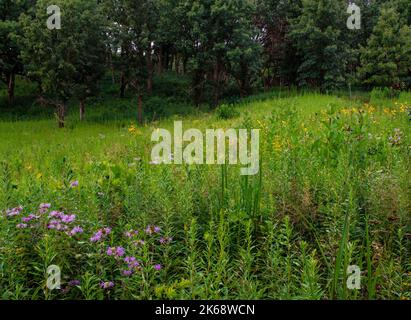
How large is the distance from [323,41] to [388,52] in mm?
4935

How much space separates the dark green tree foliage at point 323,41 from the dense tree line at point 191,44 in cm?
7

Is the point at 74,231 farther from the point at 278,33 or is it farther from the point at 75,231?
the point at 278,33

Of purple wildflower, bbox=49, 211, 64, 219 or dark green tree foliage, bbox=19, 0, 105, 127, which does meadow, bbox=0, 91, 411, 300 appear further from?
dark green tree foliage, bbox=19, 0, 105, 127

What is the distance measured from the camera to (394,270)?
7.79ft

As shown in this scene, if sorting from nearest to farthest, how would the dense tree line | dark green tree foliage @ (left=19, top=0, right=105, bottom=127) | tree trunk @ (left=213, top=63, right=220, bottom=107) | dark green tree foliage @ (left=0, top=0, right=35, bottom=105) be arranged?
1. dark green tree foliage @ (left=19, top=0, right=105, bottom=127)
2. the dense tree line
3. dark green tree foliage @ (left=0, top=0, right=35, bottom=105)
4. tree trunk @ (left=213, top=63, right=220, bottom=107)

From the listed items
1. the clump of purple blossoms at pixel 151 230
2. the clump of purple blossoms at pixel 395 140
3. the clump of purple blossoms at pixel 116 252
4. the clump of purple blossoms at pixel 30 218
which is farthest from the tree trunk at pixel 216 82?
the clump of purple blossoms at pixel 116 252

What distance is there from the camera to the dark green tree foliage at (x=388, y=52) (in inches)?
1029

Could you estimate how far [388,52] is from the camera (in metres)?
26.7

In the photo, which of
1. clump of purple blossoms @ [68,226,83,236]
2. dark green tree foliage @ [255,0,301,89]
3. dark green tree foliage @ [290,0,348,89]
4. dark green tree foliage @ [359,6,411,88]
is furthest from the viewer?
dark green tree foliage @ [255,0,301,89]

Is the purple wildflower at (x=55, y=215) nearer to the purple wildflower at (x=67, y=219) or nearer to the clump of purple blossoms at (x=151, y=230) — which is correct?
the purple wildflower at (x=67, y=219)

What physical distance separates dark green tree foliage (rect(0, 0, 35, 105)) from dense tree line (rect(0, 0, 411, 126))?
64 mm

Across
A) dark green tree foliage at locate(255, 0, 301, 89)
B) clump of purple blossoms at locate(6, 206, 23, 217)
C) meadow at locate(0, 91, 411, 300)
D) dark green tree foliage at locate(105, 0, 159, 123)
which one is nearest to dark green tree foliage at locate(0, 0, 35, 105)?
dark green tree foliage at locate(105, 0, 159, 123)

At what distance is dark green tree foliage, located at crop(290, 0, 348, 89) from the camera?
25.5m
